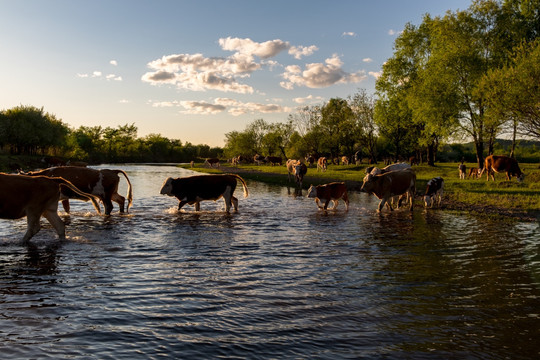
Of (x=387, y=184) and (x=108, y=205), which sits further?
(x=387, y=184)

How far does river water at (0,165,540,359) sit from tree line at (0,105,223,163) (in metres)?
80.7

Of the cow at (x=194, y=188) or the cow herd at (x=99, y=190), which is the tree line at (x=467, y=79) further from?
the cow at (x=194, y=188)

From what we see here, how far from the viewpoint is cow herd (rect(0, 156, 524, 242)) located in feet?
34.7

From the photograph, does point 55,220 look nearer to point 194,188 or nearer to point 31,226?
point 31,226

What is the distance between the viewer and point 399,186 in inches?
764

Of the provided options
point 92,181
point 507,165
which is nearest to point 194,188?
point 92,181

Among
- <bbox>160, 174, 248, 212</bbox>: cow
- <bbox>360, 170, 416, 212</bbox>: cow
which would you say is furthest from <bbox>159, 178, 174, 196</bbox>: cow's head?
<bbox>360, 170, 416, 212</bbox>: cow

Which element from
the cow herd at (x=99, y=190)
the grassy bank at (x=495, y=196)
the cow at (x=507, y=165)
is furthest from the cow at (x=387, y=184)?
the cow at (x=507, y=165)

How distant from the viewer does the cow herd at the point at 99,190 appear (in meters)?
10.6

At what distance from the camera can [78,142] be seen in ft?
481

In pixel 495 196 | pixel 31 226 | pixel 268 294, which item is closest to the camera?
pixel 268 294

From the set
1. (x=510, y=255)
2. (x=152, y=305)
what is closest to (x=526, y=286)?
(x=510, y=255)

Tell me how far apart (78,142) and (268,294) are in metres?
157

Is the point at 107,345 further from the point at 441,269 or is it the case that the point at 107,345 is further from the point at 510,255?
the point at 510,255
